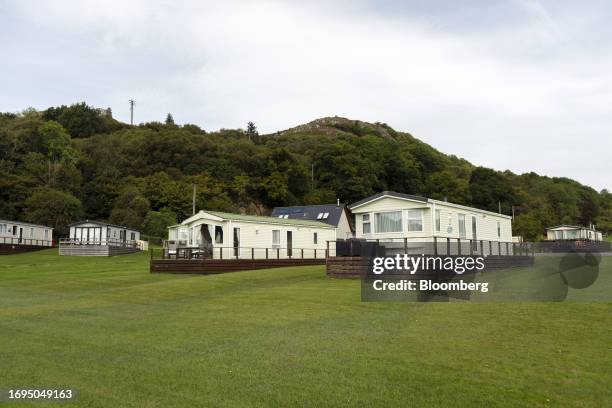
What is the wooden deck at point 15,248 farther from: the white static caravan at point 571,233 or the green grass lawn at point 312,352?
the white static caravan at point 571,233

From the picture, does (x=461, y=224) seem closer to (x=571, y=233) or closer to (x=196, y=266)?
(x=196, y=266)

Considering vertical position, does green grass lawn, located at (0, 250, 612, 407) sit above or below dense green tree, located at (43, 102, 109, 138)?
below

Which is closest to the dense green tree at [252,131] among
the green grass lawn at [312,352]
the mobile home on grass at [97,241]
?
the mobile home on grass at [97,241]

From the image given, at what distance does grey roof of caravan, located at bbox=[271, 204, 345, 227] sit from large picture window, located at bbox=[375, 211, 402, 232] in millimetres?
14745

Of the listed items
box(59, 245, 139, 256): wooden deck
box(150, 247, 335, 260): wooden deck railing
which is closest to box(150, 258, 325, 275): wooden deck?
box(150, 247, 335, 260): wooden deck railing

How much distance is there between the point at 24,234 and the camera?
168 ft

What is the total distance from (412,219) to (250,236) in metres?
10.6

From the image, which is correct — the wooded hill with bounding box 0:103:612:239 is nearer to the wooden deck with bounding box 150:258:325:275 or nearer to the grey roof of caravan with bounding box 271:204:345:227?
the grey roof of caravan with bounding box 271:204:345:227

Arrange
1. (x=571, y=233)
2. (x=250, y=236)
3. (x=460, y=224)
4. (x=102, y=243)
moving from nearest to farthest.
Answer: (x=460, y=224), (x=250, y=236), (x=102, y=243), (x=571, y=233)

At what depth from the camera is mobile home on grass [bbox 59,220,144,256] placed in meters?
43.4

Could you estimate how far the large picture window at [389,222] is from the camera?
80.9 ft

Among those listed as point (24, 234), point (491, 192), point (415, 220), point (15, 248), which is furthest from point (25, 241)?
point (491, 192)

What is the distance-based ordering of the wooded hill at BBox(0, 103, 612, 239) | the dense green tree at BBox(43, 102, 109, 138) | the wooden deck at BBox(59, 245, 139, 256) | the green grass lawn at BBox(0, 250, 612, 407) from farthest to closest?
the dense green tree at BBox(43, 102, 109, 138) → the wooded hill at BBox(0, 103, 612, 239) → the wooden deck at BBox(59, 245, 139, 256) → the green grass lawn at BBox(0, 250, 612, 407)

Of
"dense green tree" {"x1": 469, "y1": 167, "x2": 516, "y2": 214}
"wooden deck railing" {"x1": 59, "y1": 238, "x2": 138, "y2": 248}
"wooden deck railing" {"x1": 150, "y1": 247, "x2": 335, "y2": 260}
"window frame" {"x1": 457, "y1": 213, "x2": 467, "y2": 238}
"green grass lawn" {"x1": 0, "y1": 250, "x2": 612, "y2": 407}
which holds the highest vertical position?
"dense green tree" {"x1": 469, "y1": 167, "x2": 516, "y2": 214}
